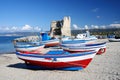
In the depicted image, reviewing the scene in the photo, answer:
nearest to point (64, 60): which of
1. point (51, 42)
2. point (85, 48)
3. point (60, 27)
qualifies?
point (85, 48)

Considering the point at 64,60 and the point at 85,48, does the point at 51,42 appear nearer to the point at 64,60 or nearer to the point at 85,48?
the point at 85,48

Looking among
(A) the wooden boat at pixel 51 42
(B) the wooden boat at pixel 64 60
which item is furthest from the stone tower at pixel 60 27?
(B) the wooden boat at pixel 64 60

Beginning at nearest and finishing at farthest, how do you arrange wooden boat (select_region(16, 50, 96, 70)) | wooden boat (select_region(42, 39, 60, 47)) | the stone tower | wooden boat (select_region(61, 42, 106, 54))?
1. wooden boat (select_region(16, 50, 96, 70))
2. wooden boat (select_region(61, 42, 106, 54))
3. wooden boat (select_region(42, 39, 60, 47))
4. the stone tower

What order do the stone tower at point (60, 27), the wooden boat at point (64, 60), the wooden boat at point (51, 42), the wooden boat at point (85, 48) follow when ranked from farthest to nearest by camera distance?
the stone tower at point (60, 27)
the wooden boat at point (51, 42)
the wooden boat at point (85, 48)
the wooden boat at point (64, 60)

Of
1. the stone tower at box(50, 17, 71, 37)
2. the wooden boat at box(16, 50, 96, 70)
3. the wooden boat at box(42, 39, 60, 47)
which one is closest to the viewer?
the wooden boat at box(16, 50, 96, 70)

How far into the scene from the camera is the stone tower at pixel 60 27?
2351 inches

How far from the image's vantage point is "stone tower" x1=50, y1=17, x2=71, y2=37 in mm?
59719

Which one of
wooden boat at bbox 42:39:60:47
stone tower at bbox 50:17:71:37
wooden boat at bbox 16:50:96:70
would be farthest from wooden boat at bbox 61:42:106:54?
stone tower at bbox 50:17:71:37

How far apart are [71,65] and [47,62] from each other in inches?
64.0

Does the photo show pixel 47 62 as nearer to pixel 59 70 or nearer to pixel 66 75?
pixel 59 70

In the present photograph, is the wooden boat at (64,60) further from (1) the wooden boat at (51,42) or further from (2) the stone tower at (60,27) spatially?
(2) the stone tower at (60,27)

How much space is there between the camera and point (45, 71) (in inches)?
487

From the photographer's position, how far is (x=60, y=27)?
6100cm

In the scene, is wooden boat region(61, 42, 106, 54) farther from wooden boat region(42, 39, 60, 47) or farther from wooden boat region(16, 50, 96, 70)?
wooden boat region(42, 39, 60, 47)
